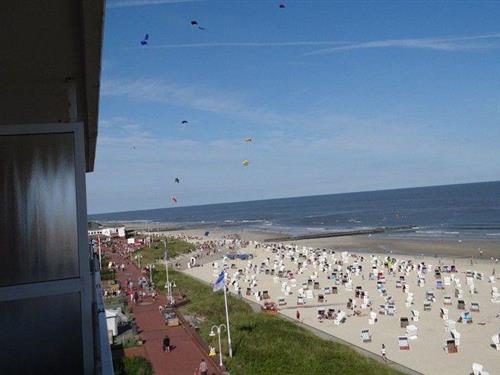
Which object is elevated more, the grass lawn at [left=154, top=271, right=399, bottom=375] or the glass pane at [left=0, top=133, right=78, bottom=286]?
the glass pane at [left=0, top=133, right=78, bottom=286]

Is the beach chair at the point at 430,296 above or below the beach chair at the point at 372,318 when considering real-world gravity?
above

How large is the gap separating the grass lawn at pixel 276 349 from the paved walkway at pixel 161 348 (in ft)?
2.44

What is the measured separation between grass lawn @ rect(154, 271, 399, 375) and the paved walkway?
0.74 m

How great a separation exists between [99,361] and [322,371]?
43.1ft

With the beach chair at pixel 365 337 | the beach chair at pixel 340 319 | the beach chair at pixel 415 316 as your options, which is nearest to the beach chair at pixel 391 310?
the beach chair at pixel 415 316

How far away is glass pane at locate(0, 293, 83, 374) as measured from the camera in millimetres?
3199

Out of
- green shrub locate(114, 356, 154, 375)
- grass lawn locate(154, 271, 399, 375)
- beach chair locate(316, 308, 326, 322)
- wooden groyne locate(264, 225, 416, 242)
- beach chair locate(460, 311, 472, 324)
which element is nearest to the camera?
green shrub locate(114, 356, 154, 375)

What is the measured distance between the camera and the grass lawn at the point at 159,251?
49906 mm

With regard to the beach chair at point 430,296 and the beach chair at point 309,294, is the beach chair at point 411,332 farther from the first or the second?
the beach chair at point 309,294

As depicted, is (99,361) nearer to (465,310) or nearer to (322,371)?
(322,371)

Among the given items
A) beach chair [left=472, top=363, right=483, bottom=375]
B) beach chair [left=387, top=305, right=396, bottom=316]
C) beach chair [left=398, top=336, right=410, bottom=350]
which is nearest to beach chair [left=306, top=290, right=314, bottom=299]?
beach chair [left=387, top=305, right=396, bottom=316]

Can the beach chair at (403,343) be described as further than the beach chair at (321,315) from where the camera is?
No

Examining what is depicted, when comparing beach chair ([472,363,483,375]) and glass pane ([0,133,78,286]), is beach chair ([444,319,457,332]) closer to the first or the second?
beach chair ([472,363,483,375])

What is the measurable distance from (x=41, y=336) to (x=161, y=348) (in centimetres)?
1529
